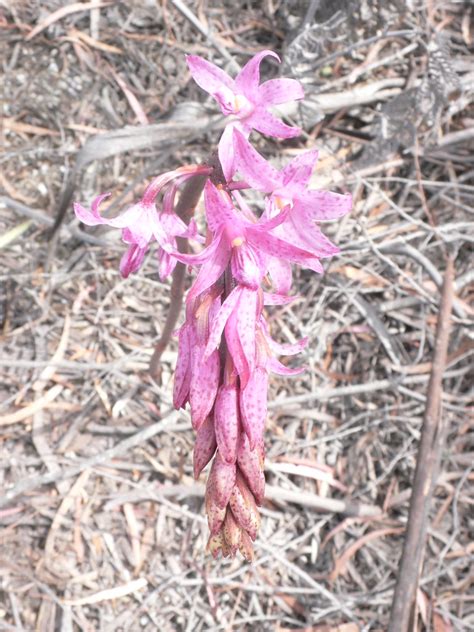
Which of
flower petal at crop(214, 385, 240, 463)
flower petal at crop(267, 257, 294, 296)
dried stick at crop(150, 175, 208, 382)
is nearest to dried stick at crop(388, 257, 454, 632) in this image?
dried stick at crop(150, 175, 208, 382)

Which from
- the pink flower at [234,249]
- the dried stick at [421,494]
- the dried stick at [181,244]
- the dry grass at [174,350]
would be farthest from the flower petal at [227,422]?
the dried stick at [421,494]

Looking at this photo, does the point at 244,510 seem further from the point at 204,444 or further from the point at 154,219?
the point at 154,219

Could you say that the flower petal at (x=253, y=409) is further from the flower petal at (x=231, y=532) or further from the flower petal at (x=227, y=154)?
the flower petal at (x=227, y=154)

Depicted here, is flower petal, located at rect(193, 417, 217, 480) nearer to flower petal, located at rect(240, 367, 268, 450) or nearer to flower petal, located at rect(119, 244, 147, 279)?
flower petal, located at rect(240, 367, 268, 450)

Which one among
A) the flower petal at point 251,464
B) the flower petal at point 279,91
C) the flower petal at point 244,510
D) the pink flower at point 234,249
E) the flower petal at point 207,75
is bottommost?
the flower petal at point 244,510

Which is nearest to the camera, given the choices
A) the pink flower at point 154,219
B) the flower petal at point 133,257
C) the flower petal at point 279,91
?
the flower petal at point 279,91

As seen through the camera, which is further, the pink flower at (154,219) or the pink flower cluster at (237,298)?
the pink flower at (154,219)

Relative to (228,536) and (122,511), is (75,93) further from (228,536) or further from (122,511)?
(228,536)

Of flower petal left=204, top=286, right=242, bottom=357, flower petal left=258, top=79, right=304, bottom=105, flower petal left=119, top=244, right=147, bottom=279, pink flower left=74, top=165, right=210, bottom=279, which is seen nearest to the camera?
flower petal left=204, top=286, right=242, bottom=357
